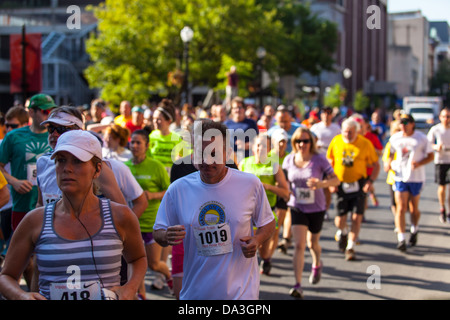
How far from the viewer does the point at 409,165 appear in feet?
32.9

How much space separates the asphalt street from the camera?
739cm

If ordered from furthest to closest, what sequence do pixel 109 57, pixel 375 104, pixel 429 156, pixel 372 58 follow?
1. pixel 372 58
2. pixel 375 104
3. pixel 109 57
4. pixel 429 156

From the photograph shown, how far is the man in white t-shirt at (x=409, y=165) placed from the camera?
10.0 m

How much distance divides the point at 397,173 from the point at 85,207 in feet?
24.9

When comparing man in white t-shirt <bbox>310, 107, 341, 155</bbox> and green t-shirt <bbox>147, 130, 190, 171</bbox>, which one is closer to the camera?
green t-shirt <bbox>147, 130, 190, 171</bbox>

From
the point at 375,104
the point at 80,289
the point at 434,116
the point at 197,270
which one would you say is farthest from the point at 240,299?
the point at 375,104

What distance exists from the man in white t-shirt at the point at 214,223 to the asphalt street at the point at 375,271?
3.22m

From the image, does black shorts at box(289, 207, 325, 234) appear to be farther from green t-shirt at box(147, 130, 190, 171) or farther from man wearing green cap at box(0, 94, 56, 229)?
man wearing green cap at box(0, 94, 56, 229)

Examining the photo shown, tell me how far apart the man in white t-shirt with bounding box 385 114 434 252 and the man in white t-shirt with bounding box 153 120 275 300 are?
6371 millimetres

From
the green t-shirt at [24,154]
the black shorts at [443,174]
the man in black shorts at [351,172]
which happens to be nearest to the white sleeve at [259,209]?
the green t-shirt at [24,154]

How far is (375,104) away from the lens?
218ft

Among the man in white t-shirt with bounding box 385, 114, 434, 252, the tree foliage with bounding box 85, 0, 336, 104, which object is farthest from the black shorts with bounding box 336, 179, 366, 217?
the tree foliage with bounding box 85, 0, 336, 104
